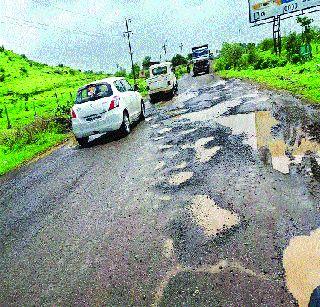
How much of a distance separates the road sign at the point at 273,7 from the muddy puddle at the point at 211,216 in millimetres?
36987

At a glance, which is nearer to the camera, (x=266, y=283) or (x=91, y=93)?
(x=266, y=283)

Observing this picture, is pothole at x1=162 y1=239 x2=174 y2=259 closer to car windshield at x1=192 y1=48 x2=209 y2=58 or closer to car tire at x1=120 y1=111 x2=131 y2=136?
car tire at x1=120 y1=111 x2=131 y2=136

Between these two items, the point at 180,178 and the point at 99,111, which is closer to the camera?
the point at 180,178

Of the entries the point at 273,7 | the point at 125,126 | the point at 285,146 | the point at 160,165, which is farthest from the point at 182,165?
the point at 273,7

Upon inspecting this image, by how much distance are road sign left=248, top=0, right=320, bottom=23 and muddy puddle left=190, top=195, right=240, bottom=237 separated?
1456 inches

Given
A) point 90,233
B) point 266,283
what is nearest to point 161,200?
point 90,233

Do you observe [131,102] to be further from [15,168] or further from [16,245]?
[16,245]

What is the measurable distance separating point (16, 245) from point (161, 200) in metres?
2.21

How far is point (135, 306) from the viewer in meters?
3.42

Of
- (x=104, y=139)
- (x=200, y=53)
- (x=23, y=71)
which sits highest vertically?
(x=23, y=71)

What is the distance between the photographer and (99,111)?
11.7 meters

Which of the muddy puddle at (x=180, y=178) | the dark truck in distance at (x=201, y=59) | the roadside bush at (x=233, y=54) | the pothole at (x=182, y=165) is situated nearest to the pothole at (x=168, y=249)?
the muddy puddle at (x=180, y=178)

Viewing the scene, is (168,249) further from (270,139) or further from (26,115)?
(26,115)

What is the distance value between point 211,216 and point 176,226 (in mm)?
497
